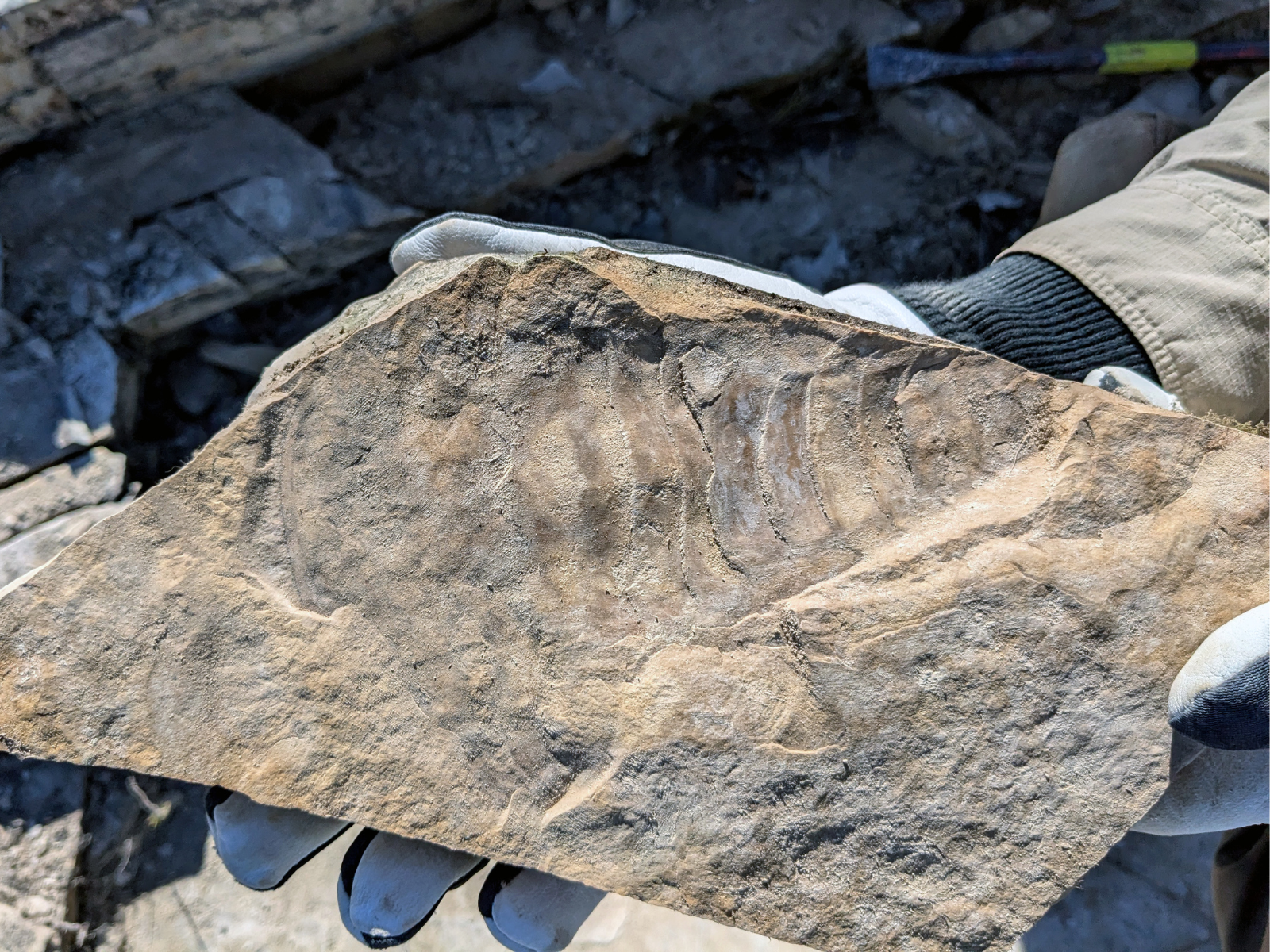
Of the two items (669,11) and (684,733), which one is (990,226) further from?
(684,733)

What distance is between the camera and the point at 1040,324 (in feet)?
5.03

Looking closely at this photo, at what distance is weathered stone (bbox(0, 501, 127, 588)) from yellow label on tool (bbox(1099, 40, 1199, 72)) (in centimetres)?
267

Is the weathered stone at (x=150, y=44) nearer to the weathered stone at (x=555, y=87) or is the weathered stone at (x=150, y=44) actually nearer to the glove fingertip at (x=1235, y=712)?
the weathered stone at (x=555, y=87)

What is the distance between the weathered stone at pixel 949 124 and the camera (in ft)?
7.57

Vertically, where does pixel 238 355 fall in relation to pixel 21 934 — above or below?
above

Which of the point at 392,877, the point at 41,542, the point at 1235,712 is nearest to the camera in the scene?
the point at 1235,712

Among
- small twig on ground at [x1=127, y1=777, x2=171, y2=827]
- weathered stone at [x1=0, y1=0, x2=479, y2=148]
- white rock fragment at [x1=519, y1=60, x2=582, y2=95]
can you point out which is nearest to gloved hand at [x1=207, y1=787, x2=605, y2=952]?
small twig on ground at [x1=127, y1=777, x2=171, y2=827]

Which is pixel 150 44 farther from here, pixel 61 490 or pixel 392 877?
pixel 392 877

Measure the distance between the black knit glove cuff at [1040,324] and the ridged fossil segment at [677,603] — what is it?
1.19ft

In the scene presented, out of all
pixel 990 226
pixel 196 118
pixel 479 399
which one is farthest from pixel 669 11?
pixel 479 399

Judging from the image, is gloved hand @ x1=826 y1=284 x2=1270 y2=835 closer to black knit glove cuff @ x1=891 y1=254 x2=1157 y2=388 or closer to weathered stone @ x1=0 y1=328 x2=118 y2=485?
black knit glove cuff @ x1=891 y1=254 x2=1157 y2=388

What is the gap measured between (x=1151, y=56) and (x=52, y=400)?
2.85m

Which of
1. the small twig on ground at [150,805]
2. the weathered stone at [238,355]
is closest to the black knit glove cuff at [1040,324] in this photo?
the weathered stone at [238,355]

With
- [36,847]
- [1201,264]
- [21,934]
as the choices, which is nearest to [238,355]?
[36,847]
